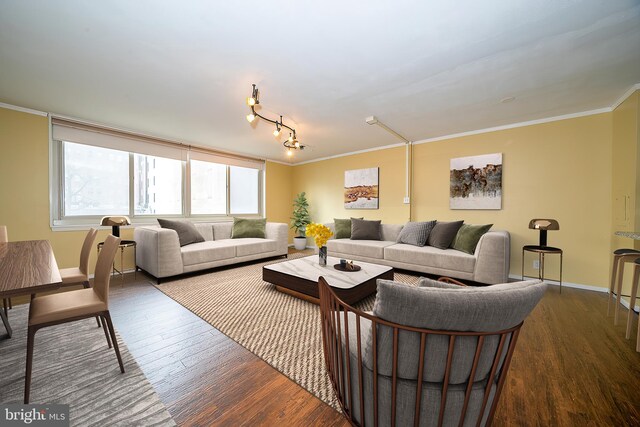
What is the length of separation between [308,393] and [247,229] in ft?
12.3

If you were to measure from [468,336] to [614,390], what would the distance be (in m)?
1.52

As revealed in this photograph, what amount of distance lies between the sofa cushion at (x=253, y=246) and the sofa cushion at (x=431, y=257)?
2.19m

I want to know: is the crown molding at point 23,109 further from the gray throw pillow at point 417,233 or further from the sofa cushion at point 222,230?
the gray throw pillow at point 417,233

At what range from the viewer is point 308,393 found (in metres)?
1.37

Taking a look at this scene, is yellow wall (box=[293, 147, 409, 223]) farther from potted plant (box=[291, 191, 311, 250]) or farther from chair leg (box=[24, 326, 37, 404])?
chair leg (box=[24, 326, 37, 404])

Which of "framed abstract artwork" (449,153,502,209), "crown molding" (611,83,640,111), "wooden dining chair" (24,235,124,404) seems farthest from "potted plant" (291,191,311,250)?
"crown molding" (611,83,640,111)

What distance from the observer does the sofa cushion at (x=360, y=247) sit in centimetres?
400

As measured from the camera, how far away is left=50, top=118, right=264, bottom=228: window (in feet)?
11.4

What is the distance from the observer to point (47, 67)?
7.09 ft

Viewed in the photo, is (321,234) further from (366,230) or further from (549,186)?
(549,186)

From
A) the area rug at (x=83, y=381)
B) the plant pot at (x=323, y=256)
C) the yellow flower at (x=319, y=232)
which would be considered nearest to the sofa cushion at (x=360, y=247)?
the plant pot at (x=323, y=256)

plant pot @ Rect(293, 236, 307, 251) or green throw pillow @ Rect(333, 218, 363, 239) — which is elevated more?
green throw pillow @ Rect(333, 218, 363, 239)

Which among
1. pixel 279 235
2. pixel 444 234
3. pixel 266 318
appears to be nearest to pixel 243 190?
pixel 279 235

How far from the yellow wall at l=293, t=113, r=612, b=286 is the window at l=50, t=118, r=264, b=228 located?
4.04m
